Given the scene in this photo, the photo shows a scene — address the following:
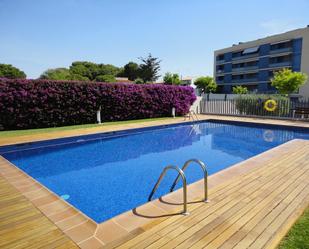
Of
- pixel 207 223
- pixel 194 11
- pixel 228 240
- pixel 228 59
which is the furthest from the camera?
pixel 228 59

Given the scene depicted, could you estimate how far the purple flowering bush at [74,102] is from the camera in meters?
11.3

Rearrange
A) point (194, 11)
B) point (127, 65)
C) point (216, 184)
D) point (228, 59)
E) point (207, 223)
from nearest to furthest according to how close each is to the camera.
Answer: point (207, 223) → point (216, 184) → point (194, 11) → point (228, 59) → point (127, 65)

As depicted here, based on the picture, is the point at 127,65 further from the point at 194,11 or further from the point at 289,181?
the point at 289,181

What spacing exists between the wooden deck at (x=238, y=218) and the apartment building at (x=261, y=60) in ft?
139

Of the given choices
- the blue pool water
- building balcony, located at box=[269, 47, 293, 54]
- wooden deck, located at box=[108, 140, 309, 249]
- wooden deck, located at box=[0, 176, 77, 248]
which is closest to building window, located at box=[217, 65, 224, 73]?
building balcony, located at box=[269, 47, 293, 54]

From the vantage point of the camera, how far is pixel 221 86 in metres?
57.2

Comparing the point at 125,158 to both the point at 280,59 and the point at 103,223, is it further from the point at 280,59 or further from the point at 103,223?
the point at 280,59

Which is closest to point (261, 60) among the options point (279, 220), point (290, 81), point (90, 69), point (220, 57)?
point (220, 57)

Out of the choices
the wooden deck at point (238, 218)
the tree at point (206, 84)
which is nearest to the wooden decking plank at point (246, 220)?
the wooden deck at point (238, 218)

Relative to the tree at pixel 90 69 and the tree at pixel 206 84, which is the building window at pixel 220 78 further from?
the tree at pixel 90 69

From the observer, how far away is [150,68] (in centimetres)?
5819

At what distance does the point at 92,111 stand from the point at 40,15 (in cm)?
A: 596

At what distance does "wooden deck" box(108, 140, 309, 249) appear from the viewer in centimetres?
264

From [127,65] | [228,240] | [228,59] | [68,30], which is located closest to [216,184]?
[228,240]
